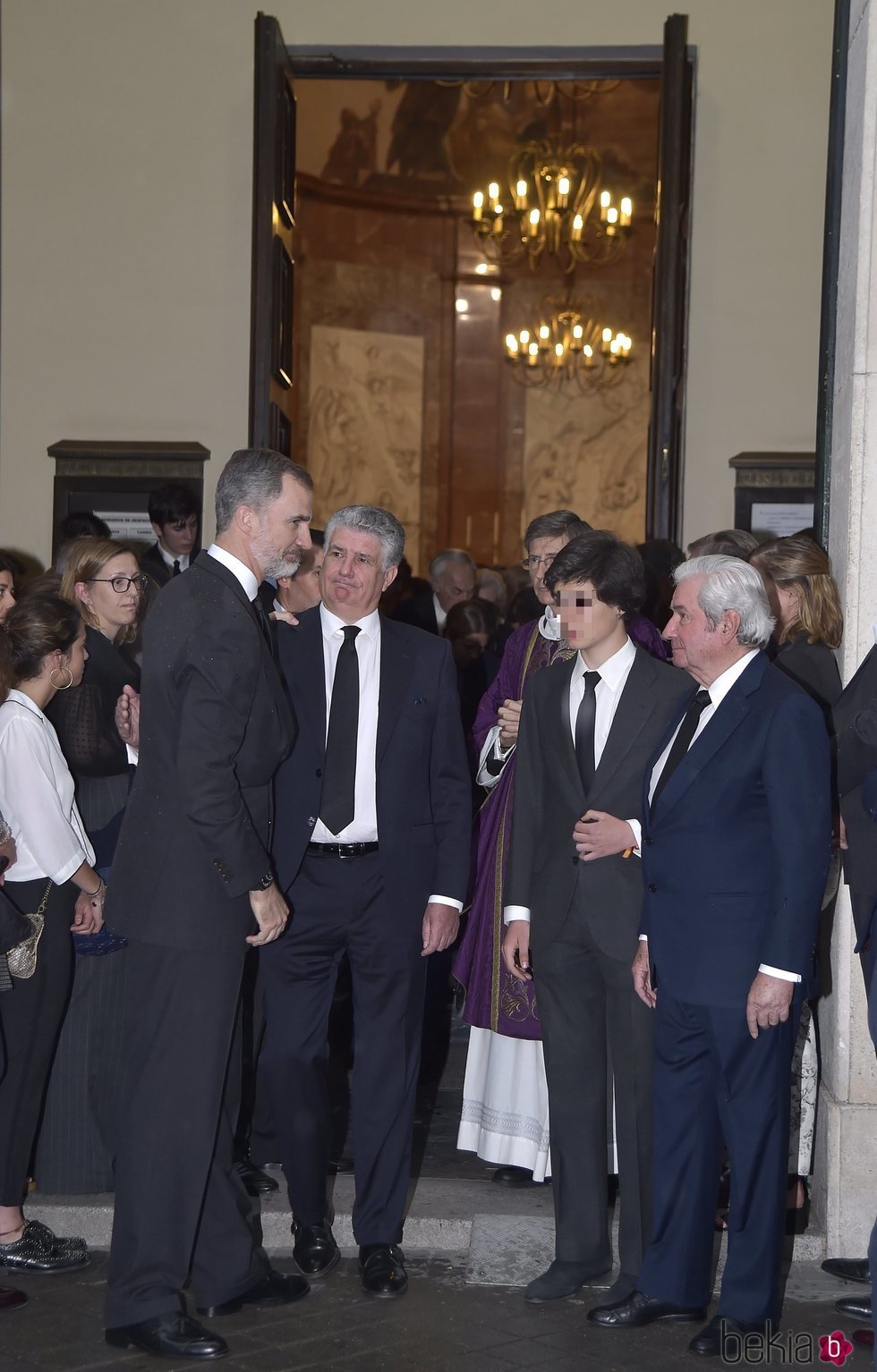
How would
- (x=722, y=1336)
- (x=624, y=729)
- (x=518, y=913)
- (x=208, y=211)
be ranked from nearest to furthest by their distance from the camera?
(x=722, y=1336)
(x=624, y=729)
(x=518, y=913)
(x=208, y=211)

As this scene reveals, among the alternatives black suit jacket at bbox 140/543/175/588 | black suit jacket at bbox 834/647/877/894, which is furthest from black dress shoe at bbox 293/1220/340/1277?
black suit jacket at bbox 140/543/175/588

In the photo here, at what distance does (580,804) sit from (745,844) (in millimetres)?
510

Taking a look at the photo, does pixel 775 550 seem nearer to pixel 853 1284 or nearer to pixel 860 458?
pixel 860 458

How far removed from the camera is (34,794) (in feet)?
13.7

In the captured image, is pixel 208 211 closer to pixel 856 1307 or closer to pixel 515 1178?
pixel 515 1178

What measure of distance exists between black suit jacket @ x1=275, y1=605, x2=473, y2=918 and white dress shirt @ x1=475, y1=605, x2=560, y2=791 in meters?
0.37

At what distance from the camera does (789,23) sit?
8.79 m

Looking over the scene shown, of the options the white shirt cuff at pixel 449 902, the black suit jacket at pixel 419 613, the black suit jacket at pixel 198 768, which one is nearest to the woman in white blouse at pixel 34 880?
the black suit jacket at pixel 198 768

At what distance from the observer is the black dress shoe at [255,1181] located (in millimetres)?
4617

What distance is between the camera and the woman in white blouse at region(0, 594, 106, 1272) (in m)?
4.17

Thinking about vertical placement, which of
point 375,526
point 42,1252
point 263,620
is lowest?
point 42,1252

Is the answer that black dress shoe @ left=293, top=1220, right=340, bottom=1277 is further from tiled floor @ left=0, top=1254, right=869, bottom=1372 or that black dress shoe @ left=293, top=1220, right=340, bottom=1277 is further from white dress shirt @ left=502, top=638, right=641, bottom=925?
white dress shirt @ left=502, top=638, right=641, bottom=925

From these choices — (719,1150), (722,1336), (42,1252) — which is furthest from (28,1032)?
(722,1336)

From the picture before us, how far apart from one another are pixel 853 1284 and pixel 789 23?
704 cm
